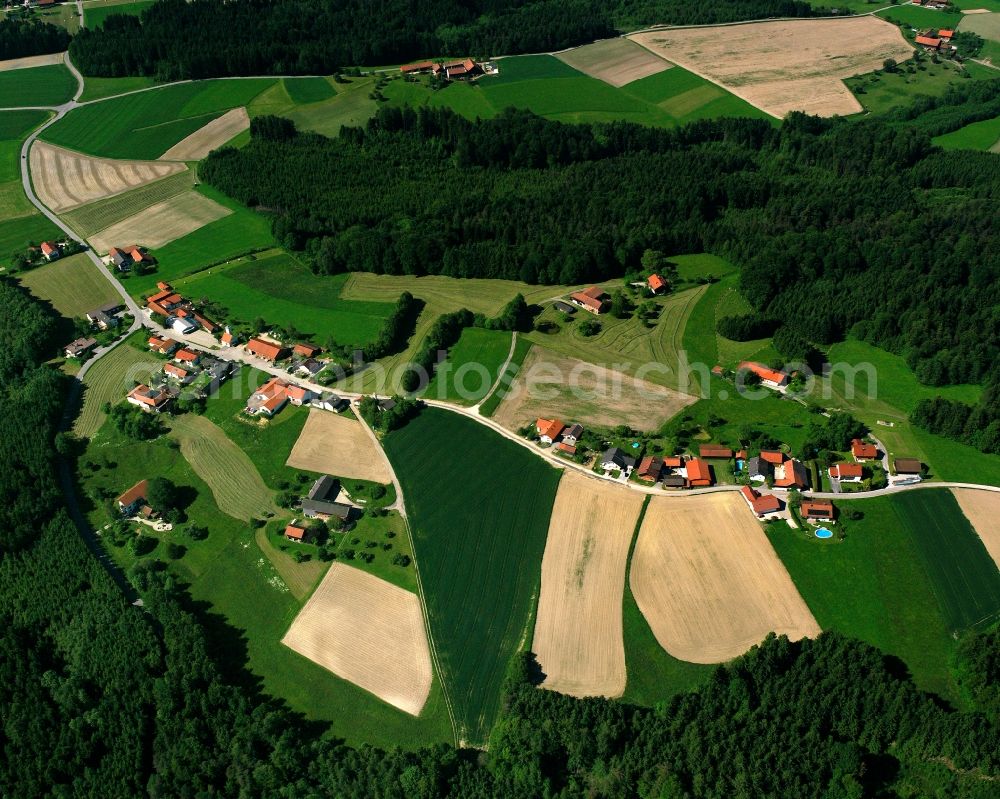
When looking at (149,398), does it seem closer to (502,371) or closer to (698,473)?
(502,371)

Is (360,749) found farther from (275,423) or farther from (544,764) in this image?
(275,423)

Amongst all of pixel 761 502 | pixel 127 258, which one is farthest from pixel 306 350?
pixel 761 502

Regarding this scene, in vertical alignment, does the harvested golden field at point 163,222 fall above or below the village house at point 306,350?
above

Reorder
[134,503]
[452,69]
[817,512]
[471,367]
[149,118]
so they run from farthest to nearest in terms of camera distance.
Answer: [452,69]
[149,118]
[471,367]
[134,503]
[817,512]

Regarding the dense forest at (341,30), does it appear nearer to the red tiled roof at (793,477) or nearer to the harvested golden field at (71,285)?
the harvested golden field at (71,285)

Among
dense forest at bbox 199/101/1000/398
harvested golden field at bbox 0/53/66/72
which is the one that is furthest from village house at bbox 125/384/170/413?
harvested golden field at bbox 0/53/66/72

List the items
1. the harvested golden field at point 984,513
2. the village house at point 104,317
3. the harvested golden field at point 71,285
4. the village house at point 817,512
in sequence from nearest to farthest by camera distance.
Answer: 1. the harvested golden field at point 984,513
2. the village house at point 817,512
3. the village house at point 104,317
4. the harvested golden field at point 71,285

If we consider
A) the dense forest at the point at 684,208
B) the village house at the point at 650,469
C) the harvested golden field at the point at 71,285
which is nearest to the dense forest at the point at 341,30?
the dense forest at the point at 684,208

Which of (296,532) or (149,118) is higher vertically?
(149,118)
